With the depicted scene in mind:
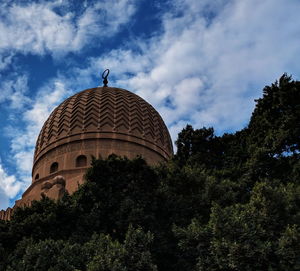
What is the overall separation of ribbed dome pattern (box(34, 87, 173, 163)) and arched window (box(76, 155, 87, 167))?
1225 millimetres

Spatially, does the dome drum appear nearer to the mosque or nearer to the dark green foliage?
the mosque

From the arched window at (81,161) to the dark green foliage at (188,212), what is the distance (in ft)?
18.5

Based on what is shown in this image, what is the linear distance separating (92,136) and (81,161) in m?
1.25

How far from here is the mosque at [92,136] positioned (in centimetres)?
2073

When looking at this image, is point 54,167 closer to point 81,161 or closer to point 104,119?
point 81,161

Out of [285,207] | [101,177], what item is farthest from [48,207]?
[285,207]

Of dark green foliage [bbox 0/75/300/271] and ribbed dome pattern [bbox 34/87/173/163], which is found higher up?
ribbed dome pattern [bbox 34/87/173/163]

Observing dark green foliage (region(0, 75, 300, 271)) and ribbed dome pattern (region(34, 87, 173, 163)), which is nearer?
dark green foliage (region(0, 75, 300, 271))

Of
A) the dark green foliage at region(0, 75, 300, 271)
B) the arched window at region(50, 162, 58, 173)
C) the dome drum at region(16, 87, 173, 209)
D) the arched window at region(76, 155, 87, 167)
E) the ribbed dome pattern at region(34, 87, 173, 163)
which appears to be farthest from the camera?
the ribbed dome pattern at region(34, 87, 173, 163)

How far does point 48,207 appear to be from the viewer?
39.8 feet

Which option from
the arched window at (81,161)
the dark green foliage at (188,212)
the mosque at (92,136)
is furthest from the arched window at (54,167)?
the dark green foliage at (188,212)

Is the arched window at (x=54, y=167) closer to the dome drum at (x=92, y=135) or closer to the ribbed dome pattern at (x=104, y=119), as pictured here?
the dome drum at (x=92, y=135)

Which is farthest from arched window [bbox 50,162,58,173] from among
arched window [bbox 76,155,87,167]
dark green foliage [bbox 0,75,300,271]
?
dark green foliage [bbox 0,75,300,271]

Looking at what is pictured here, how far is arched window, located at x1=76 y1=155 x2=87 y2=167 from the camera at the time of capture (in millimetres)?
20628
